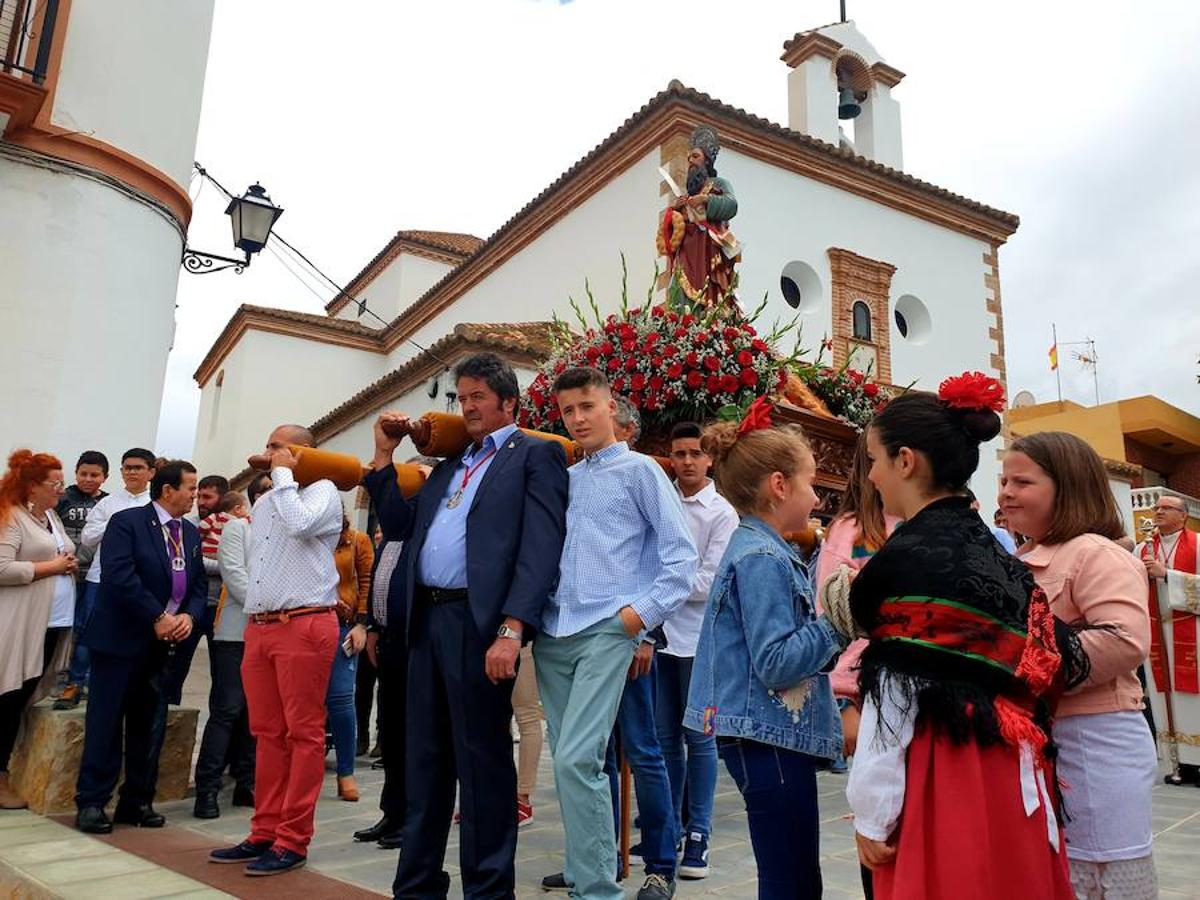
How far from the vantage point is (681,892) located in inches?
133

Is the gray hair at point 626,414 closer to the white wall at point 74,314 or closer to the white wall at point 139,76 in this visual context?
the white wall at point 74,314

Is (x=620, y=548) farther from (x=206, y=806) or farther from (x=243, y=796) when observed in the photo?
(x=243, y=796)

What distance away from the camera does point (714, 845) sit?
407 cm

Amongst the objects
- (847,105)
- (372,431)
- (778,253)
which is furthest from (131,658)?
(847,105)

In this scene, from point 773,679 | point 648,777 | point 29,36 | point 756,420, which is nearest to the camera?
point 773,679

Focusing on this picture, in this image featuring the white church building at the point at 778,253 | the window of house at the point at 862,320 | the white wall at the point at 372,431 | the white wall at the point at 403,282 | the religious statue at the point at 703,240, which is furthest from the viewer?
the white wall at the point at 403,282

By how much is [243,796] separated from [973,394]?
4681 mm

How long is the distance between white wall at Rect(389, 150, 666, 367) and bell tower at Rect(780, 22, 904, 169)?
4.44 metres

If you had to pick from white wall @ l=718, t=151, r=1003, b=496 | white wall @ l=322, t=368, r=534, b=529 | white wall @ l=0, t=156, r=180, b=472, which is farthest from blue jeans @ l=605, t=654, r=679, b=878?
white wall @ l=718, t=151, r=1003, b=496

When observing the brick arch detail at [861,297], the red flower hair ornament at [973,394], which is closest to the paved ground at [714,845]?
the red flower hair ornament at [973,394]

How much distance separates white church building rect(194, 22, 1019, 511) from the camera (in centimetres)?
1390

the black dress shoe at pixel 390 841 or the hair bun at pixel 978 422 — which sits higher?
the hair bun at pixel 978 422

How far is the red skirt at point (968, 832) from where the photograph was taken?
1.80 m

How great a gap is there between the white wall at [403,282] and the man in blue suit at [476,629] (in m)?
19.9
